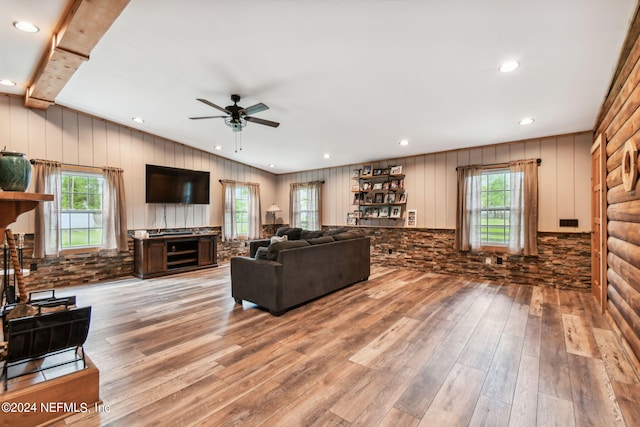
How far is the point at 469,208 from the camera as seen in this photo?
5.44 m

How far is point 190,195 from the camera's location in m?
6.43

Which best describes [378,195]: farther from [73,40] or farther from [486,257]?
[73,40]

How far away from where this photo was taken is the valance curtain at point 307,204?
7723 mm

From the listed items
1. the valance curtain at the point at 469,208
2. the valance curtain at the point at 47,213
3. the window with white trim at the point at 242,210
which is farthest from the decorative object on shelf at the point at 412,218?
the valance curtain at the point at 47,213

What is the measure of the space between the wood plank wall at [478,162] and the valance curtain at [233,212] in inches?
60.9

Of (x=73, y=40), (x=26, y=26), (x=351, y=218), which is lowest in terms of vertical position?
(x=351, y=218)

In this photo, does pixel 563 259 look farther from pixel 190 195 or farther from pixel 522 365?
pixel 190 195

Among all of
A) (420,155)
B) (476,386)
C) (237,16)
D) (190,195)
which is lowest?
(476,386)

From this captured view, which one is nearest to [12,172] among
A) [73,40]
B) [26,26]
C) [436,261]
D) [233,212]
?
[73,40]

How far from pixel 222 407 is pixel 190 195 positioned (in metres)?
5.36

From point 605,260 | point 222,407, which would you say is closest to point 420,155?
point 605,260

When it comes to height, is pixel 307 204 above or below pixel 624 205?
above

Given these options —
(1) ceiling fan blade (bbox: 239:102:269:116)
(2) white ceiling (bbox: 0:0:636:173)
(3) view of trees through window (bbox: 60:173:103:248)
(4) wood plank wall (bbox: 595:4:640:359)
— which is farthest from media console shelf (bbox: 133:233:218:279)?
(4) wood plank wall (bbox: 595:4:640:359)

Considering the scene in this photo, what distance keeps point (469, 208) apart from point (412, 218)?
113 centimetres
